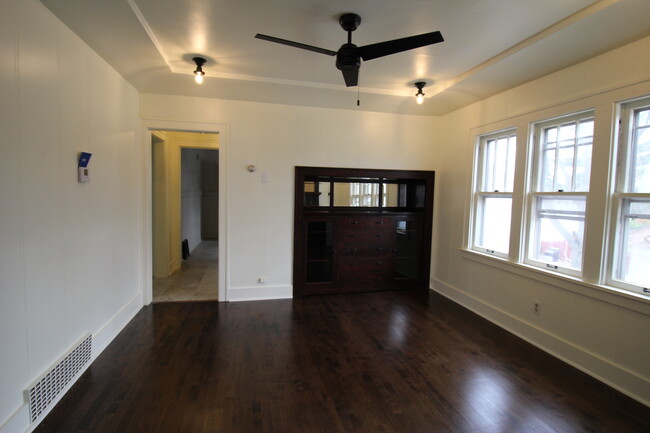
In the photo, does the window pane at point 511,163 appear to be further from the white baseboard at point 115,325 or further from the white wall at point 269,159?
the white baseboard at point 115,325

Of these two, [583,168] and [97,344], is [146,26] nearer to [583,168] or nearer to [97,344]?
[97,344]

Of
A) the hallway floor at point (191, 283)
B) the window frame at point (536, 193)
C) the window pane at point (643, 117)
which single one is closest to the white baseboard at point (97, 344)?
the hallway floor at point (191, 283)

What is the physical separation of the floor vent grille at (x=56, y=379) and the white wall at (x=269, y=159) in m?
1.72

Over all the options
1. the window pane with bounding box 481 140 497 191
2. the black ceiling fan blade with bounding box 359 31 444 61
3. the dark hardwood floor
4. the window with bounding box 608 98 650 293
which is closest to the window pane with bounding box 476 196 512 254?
the window pane with bounding box 481 140 497 191

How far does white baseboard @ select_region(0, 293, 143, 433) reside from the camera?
1630mm

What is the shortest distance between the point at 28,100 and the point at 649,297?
4.13m

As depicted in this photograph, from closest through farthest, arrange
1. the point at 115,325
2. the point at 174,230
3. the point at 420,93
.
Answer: the point at 115,325 → the point at 420,93 → the point at 174,230

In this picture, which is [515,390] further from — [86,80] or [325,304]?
[86,80]

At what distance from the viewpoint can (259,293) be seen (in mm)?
4027

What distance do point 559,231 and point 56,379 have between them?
13.5ft

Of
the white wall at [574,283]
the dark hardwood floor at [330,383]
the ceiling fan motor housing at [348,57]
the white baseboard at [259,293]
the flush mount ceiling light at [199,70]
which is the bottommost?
the dark hardwood floor at [330,383]

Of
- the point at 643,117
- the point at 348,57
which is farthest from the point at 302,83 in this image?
the point at 643,117

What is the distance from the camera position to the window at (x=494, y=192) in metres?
3.42

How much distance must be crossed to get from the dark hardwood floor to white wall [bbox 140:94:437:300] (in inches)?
30.8
